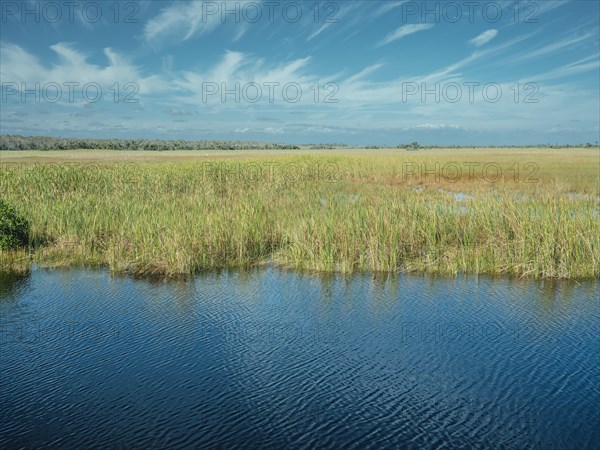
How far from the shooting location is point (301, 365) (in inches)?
270

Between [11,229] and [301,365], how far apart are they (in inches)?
394

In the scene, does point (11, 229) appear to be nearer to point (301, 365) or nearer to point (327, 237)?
point (327, 237)

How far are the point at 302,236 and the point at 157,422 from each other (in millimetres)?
7496

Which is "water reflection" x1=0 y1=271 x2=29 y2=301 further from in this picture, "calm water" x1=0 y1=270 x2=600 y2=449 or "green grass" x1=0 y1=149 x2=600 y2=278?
"green grass" x1=0 y1=149 x2=600 y2=278

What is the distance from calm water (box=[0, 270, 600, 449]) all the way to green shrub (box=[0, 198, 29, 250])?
2978mm

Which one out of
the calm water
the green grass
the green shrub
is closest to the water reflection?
the calm water

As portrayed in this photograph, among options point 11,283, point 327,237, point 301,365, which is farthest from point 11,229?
point 301,365

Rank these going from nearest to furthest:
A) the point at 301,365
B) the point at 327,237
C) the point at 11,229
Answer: the point at 301,365, the point at 327,237, the point at 11,229

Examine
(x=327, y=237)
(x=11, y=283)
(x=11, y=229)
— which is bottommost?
(x=11, y=283)

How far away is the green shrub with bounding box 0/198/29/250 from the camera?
1281 cm

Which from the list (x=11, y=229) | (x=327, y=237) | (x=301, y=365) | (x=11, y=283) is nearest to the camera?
(x=301, y=365)

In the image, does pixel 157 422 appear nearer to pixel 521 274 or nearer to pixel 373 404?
pixel 373 404

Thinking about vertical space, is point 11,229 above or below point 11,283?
above

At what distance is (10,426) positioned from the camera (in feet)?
17.6
